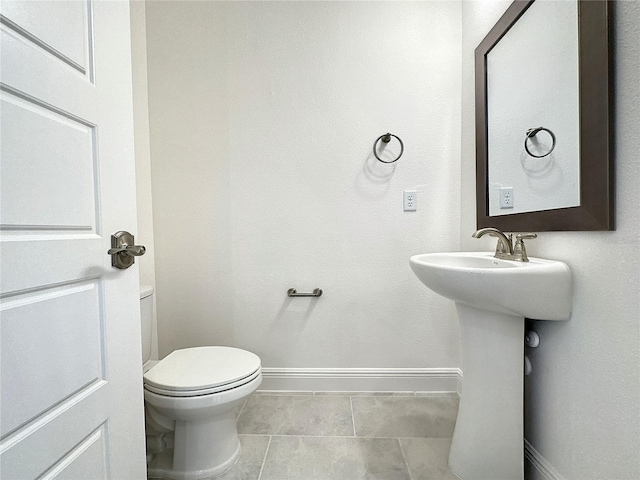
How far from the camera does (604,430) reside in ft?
2.46

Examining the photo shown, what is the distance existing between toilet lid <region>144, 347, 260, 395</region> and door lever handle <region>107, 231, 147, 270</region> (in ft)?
1.75

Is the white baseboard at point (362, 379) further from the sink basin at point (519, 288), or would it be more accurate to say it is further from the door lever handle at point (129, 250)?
the door lever handle at point (129, 250)

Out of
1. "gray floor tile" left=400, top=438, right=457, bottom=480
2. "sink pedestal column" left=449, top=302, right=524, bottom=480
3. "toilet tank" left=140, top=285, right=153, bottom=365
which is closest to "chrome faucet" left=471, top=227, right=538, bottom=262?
"sink pedestal column" left=449, top=302, right=524, bottom=480

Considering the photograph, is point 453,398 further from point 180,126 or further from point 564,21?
point 180,126

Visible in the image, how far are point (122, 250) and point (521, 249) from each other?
125cm

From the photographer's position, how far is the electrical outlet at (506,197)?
3.81ft

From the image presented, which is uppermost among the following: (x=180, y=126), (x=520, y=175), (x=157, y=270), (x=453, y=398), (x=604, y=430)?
(x=180, y=126)

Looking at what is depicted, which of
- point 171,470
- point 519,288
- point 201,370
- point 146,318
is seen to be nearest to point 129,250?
point 201,370

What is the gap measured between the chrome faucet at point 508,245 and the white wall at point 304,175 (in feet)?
1.59

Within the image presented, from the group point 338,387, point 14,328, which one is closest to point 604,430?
point 338,387

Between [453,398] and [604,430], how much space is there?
2.77ft

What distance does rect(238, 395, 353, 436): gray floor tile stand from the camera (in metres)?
1.28

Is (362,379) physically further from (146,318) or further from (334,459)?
(146,318)

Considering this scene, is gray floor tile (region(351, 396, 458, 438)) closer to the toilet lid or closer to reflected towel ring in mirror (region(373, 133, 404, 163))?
the toilet lid
